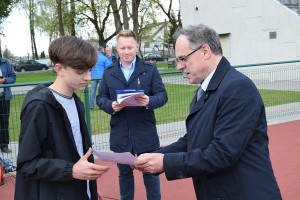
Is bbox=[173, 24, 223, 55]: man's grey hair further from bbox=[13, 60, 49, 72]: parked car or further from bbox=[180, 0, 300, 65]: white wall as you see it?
bbox=[13, 60, 49, 72]: parked car

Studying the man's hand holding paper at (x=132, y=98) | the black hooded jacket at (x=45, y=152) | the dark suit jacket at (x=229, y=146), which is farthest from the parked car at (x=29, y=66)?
the dark suit jacket at (x=229, y=146)

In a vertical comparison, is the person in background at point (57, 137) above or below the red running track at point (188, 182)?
above

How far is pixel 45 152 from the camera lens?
7.13 feet

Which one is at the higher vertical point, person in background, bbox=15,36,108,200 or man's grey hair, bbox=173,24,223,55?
man's grey hair, bbox=173,24,223,55

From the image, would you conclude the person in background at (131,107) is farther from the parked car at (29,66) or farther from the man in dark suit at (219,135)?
the parked car at (29,66)

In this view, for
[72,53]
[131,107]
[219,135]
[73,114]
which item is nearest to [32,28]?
[131,107]

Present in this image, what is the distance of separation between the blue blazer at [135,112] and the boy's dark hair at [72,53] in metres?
1.71

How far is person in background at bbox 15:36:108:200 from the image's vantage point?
210 cm

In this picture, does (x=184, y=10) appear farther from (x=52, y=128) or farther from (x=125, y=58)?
(x=52, y=128)

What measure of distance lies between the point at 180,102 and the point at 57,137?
5670 mm

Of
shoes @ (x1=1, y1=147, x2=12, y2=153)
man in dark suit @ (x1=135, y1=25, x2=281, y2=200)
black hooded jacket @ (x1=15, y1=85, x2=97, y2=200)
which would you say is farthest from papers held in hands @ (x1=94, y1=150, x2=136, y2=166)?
shoes @ (x1=1, y1=147, x2=12, y2=153)

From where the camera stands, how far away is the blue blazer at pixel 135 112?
13.0ft

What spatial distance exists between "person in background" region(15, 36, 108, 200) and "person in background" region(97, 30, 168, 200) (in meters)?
1.56

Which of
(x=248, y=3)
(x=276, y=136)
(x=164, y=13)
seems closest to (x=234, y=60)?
(x=248, y=3)
